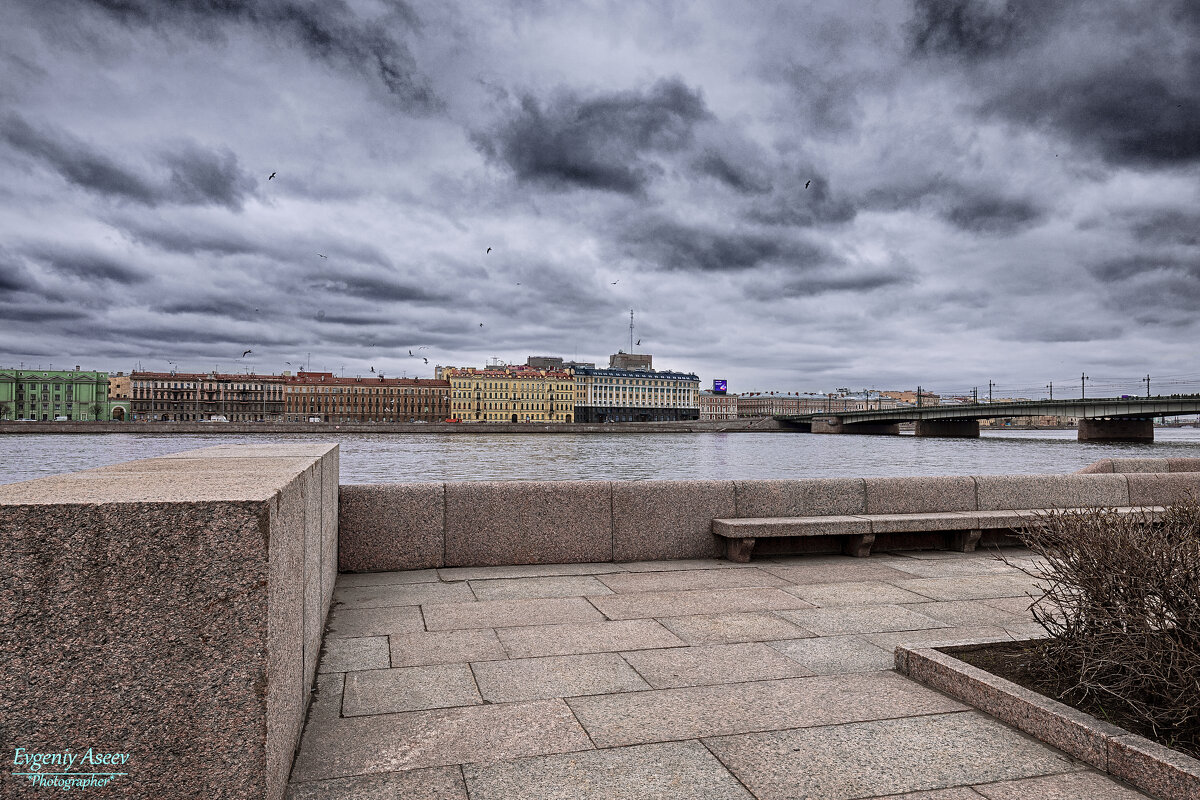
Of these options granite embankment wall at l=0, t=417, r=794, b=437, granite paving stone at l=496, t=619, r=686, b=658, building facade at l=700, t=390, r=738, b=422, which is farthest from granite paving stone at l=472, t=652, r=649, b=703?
building facade at l=700, t=390, r=738, b=422

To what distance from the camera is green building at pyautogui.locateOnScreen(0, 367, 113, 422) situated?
14025 centimetres

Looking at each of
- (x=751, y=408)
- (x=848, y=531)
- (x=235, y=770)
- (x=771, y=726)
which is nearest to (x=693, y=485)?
(x=848, y=531)

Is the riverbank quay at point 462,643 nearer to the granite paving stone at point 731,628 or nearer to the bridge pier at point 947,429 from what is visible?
the granite paving stone at point 731,628

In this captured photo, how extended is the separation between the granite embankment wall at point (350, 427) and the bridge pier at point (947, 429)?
2322 cm

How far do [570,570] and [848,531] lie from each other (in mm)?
2309

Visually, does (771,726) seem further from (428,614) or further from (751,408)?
(751,408)

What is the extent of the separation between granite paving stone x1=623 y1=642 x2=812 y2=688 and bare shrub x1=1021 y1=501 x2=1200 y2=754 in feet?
3.65

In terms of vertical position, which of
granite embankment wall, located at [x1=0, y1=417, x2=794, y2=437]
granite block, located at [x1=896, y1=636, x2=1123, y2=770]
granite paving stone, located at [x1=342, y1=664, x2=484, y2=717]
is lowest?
granite embankment wall, located at [x1=0, y1=417, x2=794, y2=437]

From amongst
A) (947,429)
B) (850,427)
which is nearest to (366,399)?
(850,427)

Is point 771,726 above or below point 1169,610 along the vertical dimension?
below

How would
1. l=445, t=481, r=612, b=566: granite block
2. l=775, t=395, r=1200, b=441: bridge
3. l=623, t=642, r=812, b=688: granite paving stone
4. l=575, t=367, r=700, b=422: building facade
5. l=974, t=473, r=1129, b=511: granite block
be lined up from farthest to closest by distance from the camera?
l=575, t=367, r=700, b=422: building facade
l=775, t=395, r=1200, b=441: bridge
l=974, t=473, r=1129, b=511: granite block
l=445, t=481, r=612, b=566: granite block
l=623, t=642, r=812, b=688: granite paving stone

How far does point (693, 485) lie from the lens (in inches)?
273

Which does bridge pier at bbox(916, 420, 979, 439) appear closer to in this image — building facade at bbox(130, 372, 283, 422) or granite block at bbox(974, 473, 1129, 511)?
granite block at bbox(974, 473, 1129, 511)

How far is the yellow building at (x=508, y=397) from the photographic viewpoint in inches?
5556
